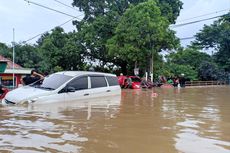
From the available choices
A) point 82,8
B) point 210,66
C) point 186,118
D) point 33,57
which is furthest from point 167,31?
point 186,118

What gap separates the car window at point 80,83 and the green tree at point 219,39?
45.6m

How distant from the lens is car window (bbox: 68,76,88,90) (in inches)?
466

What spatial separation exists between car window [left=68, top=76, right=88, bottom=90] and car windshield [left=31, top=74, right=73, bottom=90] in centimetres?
22

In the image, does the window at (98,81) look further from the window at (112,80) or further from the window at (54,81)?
the window at (54,81)

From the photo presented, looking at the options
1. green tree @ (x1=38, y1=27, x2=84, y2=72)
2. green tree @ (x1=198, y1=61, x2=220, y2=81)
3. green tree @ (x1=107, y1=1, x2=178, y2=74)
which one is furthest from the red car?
green tree @ (x1=198, y1=61, x2=220, y2=81)

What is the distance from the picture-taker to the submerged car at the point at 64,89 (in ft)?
35.0

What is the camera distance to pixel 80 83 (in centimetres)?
1215

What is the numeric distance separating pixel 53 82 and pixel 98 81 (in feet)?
6.37

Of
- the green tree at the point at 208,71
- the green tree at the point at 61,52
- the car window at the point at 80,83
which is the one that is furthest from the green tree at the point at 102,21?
the car window at the point at 80,83

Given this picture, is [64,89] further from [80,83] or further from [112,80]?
[112,80]

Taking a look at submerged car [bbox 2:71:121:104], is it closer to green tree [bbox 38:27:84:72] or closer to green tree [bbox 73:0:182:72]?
green tree [bbox 73:0:182:72]

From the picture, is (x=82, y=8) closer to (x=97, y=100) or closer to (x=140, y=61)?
(x=140, y=61)

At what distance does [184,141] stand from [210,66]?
153ft

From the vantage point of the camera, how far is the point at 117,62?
126 feet
